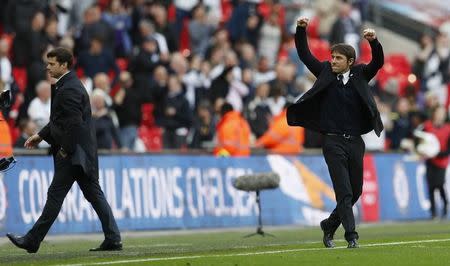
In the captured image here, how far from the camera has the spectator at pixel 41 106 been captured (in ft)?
74.8

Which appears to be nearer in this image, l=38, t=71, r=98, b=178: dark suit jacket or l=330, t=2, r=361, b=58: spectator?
l=38, t=71, r=98, b=178: dark suit jacket

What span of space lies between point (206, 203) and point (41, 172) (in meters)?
3.44

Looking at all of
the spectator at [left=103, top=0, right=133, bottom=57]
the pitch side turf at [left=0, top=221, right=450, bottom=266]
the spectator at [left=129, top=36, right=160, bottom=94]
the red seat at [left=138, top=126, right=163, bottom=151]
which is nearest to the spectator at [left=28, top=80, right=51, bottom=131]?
the red seat at [left=138, top=126, right=163, bottom=151]

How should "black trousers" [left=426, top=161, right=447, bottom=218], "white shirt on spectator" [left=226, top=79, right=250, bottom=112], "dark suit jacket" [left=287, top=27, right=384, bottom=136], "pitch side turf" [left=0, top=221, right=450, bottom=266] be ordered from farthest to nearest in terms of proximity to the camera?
"white shirt on spectator" [left=226, top=79, right=250, bottom=112], "black trousers" [left=426, top=161, right=447, bottom=218], "dark suit jacket" [left=287, top=27, right=384, bottom=136], "pitch side turf" [left=0, top=221, right=450, bottom=266]

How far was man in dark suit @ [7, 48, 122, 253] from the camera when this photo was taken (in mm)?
15328

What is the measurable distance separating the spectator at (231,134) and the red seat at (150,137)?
165 centimetres


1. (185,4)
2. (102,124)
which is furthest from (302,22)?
(185,4)

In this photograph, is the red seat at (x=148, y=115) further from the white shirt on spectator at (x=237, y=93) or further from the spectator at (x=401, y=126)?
the spectator at (x=401, y=126)

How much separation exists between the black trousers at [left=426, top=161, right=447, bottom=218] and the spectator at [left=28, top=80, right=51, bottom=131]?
7.90m

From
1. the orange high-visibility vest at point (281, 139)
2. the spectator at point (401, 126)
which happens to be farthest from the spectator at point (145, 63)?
the spectator at point (401, 126)

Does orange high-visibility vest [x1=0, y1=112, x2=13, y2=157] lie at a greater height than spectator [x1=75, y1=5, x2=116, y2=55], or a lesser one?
lesser

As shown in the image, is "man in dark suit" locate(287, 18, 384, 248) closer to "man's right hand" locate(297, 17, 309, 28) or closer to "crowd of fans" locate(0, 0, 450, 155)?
"man's right hand" locate(297, 17, 309, 28)

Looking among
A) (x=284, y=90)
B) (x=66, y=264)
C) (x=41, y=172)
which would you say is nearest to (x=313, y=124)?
(x=66, y=264)

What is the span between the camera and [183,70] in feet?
88.4
